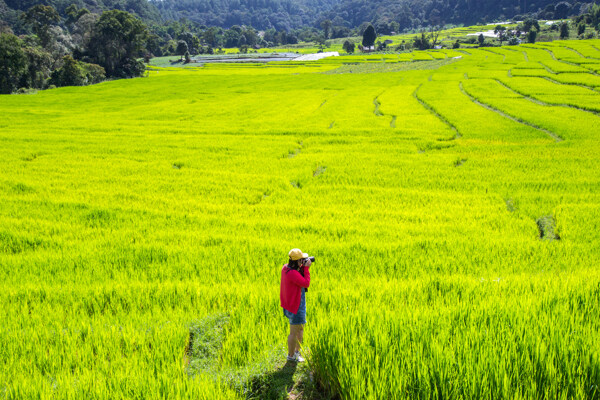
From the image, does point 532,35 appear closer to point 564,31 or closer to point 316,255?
point 564,31

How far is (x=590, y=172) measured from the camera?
38.0 feet

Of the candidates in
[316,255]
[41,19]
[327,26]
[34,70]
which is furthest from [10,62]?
[327,26]

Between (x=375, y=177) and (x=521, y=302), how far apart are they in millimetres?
8464

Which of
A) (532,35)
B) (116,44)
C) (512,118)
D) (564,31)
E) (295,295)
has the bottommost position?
(295,295)

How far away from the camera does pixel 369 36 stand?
357 ft

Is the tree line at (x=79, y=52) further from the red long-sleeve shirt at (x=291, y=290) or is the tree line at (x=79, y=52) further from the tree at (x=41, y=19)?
the red long-sleeve shirt at (x=291, y=290)

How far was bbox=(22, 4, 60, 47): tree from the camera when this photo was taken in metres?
66.7

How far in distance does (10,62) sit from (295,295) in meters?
52.1

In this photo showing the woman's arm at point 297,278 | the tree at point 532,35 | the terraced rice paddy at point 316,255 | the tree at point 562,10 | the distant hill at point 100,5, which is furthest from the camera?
the tree at point 562,10

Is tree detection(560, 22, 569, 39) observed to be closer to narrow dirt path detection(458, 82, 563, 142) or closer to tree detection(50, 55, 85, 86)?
narrow dirt path detection(458, 82, 563, 142)

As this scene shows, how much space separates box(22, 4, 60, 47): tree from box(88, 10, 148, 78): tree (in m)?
9.20

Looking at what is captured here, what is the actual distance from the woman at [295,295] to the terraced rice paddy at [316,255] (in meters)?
0.16

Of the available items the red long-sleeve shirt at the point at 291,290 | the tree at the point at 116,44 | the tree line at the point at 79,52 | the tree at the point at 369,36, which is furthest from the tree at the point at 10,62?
the tree at the point at 369,36

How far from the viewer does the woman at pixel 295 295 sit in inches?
133
